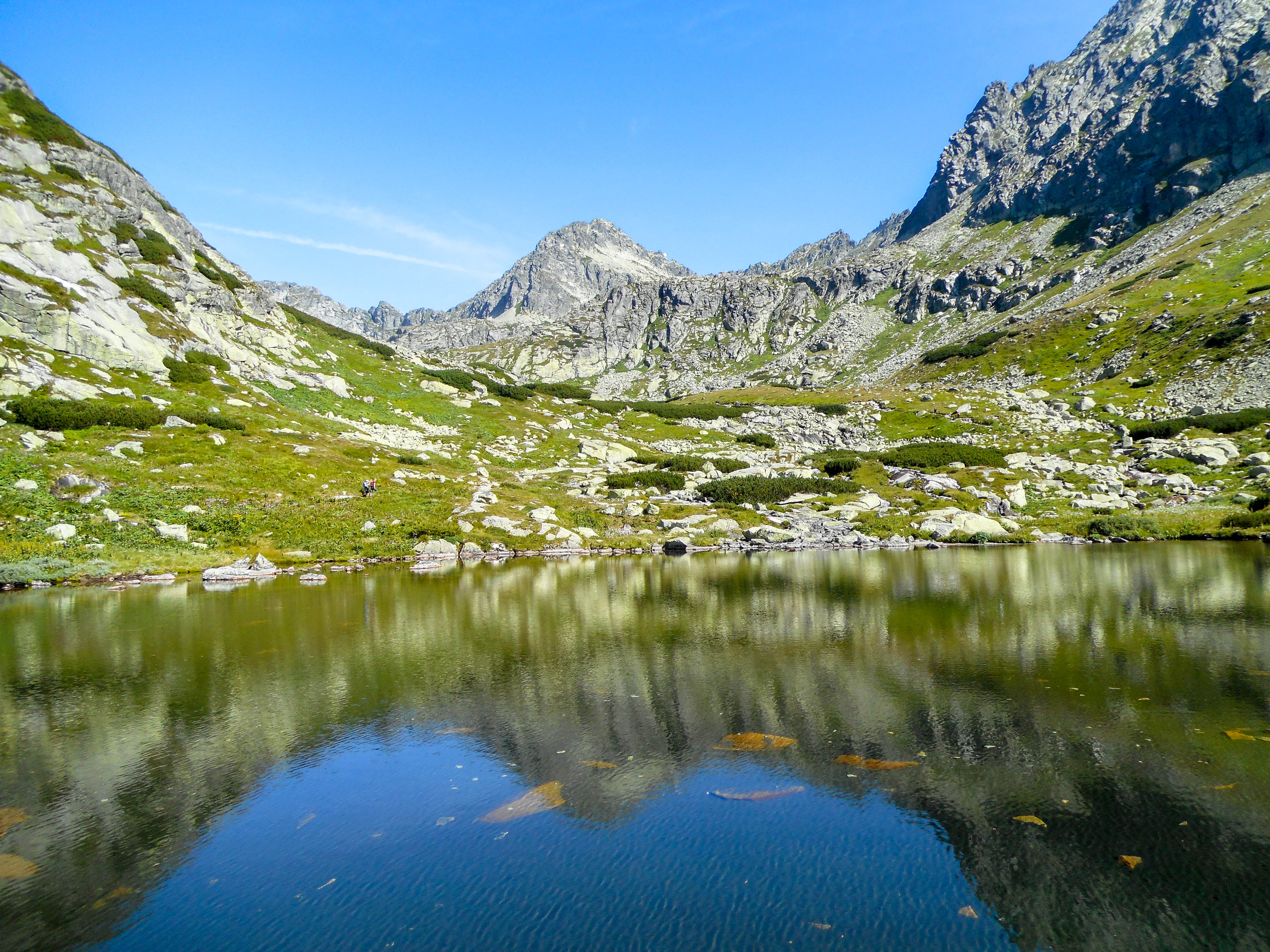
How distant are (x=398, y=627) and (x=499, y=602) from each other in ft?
17.1

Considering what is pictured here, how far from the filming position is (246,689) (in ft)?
48.1

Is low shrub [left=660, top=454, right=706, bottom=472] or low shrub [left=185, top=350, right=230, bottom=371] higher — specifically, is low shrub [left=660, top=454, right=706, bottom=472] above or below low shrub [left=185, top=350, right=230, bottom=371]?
below

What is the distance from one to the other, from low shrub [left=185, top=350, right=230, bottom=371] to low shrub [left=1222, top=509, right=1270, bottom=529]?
87348 mm

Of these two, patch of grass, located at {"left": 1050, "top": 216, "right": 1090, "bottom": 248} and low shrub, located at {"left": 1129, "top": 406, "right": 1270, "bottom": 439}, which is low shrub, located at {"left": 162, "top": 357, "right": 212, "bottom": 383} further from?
patch of grass, located at {"left": 1050, "top": 216, "right": 1090, "bottom": 248}

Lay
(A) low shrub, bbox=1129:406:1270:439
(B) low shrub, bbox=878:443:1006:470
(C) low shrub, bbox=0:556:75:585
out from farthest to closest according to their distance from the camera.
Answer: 1. (B) low shrub, bbox=878:443:1006:470
2. (A) low shrub, bbox=1129:406:1270:439
3. (C) low shrub, bbox=0:556:75:585

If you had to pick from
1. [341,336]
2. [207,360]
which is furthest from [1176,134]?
[207,360]

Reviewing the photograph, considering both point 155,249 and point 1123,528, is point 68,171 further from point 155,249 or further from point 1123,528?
point 1123,528

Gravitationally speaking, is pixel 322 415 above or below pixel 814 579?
above

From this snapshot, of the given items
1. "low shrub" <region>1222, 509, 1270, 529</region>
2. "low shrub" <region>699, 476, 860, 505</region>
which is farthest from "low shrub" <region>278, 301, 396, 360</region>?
"low shrub" <region>1222, 509, 1270, 529</region>

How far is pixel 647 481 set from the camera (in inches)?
2290

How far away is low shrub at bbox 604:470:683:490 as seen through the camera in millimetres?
57344

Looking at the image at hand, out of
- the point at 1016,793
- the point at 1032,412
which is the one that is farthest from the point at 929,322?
the point at 1016,793

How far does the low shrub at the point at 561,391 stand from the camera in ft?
336

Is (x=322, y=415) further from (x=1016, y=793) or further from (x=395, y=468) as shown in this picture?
(x=1016, y=793)
